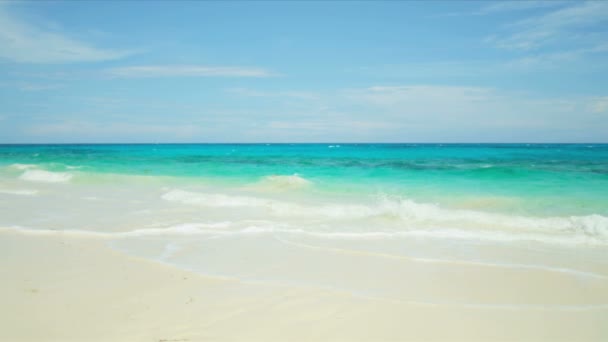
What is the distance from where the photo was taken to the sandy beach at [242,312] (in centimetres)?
358

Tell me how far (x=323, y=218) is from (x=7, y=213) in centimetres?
752

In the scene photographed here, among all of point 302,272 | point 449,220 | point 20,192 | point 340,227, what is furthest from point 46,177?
point 302,272

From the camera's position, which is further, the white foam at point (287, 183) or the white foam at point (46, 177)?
the white foam at point (46, 177)

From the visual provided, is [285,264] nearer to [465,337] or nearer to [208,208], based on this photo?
[465,337]

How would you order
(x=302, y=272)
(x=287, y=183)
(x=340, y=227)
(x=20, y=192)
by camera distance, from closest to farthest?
(x=302, y=272) < (x=340, y=227) < (x=20, y=192) < (x=287, y=183)

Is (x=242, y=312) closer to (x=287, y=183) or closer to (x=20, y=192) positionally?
(x=287, y=183)

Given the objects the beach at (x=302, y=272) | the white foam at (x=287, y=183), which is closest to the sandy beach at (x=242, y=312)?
the beach at (x=302, y=272)

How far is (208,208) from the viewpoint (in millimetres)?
11016

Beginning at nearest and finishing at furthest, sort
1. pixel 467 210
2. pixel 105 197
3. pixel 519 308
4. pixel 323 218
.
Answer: pixel 519 308 → pixel 323 218 → pixel 467 210 → pixel 105 197

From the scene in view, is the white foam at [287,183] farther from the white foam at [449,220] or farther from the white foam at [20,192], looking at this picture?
the white foam at [20,192]

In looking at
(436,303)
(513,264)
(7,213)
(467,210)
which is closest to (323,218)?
(467,210)

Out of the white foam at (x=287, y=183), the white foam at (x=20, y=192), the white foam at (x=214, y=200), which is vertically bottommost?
the white foam at (x=20, y=192)

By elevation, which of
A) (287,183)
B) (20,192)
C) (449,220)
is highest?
(287,183)

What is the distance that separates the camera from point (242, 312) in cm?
402
